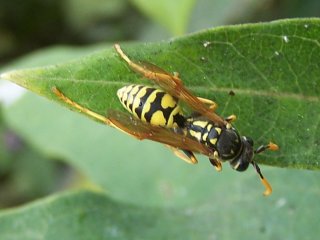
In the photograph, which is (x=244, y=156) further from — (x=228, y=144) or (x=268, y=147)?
(x=268, y=147)

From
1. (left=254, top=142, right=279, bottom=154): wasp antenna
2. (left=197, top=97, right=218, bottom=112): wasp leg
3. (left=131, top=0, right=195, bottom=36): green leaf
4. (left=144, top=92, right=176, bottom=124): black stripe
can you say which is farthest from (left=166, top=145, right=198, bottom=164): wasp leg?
(left=131, top=0, right=195, bottom=36): green leaf

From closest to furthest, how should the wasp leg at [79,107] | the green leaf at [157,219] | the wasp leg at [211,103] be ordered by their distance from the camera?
the wasp leg at [79,107], the wasp leg at [211,103], the green leaf at [157,219]

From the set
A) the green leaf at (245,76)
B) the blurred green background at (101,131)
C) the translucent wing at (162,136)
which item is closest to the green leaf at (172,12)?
the blurred green background at (101,131)

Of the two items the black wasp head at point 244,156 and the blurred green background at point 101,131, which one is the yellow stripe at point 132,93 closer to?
the black wasp head at point 244,156

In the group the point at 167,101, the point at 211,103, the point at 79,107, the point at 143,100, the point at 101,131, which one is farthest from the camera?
the point at 101,131

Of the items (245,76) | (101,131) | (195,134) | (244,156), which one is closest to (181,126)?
(195,134)
